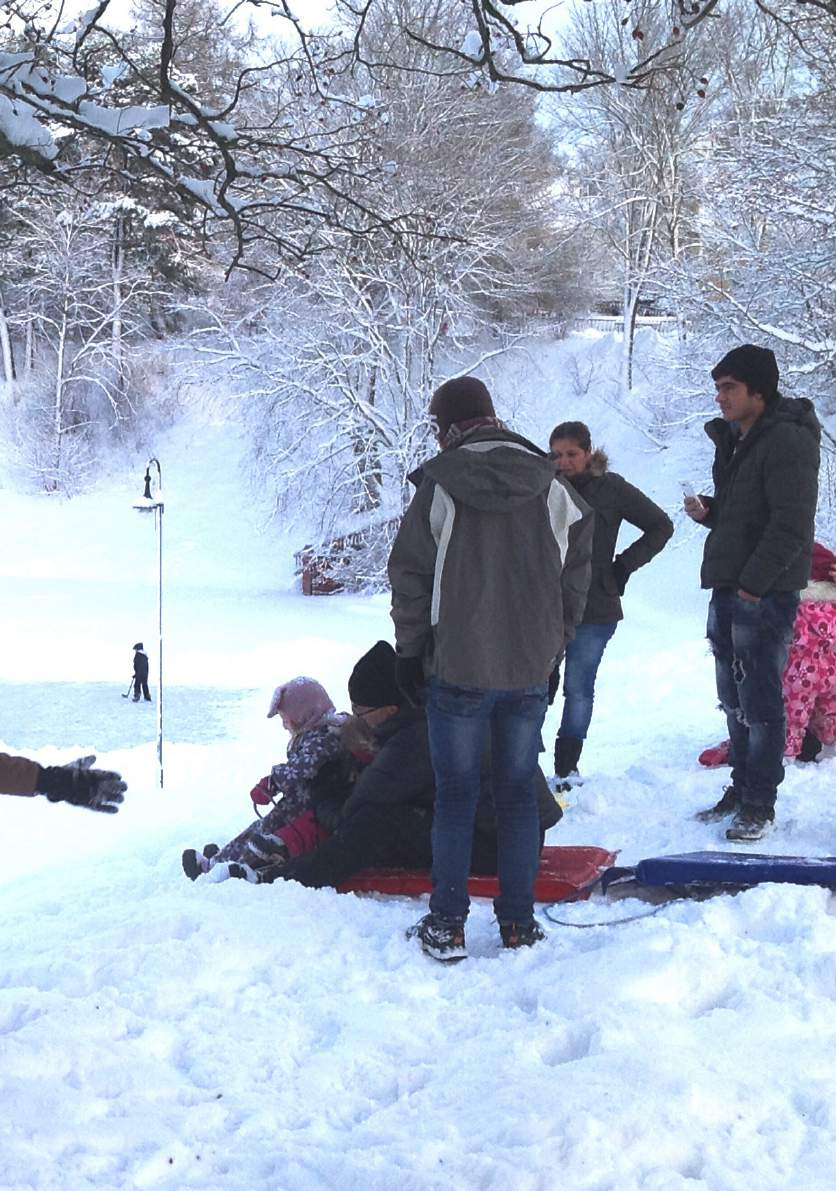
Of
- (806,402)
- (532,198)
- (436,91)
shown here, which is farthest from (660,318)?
(806,402)

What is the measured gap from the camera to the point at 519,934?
10.9 feet

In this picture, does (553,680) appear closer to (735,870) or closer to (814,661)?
(735,870)

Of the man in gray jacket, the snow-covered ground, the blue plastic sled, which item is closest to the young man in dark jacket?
the snow-covered ground

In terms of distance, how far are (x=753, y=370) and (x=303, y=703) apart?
6.90 ft

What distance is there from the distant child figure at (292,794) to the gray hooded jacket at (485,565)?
1.14 metres

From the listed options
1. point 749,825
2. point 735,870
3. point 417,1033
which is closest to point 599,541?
point 749,825

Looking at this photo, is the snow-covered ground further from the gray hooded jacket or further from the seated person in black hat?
the gray hooded jacket

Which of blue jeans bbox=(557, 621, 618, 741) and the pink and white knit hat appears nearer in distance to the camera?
the pink and white knit hat

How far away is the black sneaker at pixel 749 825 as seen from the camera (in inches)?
171

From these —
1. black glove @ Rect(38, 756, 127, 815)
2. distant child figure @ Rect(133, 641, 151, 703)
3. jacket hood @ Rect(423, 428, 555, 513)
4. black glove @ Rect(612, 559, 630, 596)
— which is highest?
jacket hood @ Rect(423, 428, 555, 513)

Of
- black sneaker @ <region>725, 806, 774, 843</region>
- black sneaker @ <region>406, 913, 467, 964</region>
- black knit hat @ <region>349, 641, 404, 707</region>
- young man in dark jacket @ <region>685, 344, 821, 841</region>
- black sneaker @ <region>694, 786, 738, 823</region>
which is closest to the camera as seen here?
black sneaker @ <region>406, 913, 467, 964</region>

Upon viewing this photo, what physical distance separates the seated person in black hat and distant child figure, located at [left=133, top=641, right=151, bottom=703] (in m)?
10.00

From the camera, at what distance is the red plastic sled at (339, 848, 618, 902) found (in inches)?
150

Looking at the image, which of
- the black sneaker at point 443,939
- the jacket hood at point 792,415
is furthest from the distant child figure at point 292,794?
the jacket hood at point 792,415
